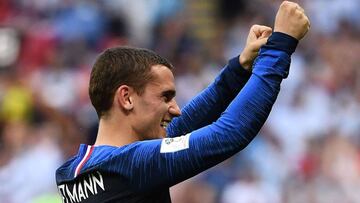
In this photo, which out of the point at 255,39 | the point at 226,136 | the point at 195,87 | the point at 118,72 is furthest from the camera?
the point at 195,87

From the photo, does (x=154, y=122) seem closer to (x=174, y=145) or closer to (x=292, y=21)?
(x=174, y=145)

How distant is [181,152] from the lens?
3732 millimetres

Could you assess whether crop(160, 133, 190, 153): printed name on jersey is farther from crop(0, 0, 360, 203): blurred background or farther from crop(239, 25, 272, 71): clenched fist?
crop(0, 0, 360, 203): blurred background

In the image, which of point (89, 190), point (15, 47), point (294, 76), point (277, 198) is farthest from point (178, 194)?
point (89, 190)

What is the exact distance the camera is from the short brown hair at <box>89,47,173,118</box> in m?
3.95

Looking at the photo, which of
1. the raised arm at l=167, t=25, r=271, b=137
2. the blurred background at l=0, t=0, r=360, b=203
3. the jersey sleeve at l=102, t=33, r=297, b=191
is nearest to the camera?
the jersey sleeve at l=102, t=33, r=297, b=191

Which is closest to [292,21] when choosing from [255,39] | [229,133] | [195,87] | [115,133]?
[255,39]

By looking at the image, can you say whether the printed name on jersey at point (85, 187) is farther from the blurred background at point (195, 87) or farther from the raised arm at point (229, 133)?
the blurred background at point (195, 87)

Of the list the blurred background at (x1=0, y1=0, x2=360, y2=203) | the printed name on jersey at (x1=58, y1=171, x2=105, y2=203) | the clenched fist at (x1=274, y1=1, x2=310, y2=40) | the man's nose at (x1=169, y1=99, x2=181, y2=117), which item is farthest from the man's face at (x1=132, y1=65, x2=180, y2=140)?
the blurred background at (x1=0, y1=0, x2=360, y2=203)

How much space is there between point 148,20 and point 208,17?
84cm

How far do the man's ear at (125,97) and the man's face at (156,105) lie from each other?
21 mm

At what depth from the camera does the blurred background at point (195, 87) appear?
953 cm

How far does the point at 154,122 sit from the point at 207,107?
0.50 m

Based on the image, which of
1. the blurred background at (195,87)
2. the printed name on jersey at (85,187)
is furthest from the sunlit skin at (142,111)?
the blurred background at (195,87)
